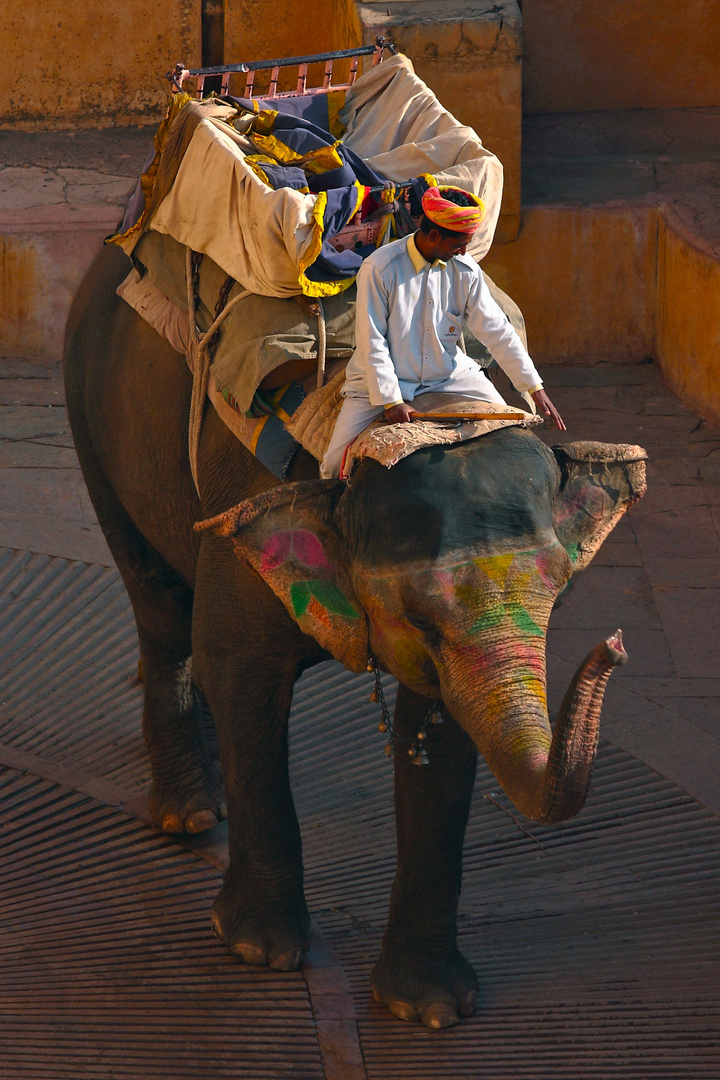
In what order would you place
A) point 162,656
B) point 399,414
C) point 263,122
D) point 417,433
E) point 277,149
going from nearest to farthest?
point 417,433 → point 399,414 → point 277,149 → point 263,122 → point 162,656

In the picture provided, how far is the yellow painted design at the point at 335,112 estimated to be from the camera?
406 cm

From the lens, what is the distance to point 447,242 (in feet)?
9.55

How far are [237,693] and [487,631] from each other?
95cm

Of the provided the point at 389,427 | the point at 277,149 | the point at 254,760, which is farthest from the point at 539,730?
the point at 277,149

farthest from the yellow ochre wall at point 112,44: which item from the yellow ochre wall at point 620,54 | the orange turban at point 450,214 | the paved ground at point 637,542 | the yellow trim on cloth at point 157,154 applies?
the orange turban at point 450,214

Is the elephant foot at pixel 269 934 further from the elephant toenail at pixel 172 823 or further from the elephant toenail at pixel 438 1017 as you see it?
the elephant toenail at pixel 172 823

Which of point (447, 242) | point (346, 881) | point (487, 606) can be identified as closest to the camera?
point (487, 606)

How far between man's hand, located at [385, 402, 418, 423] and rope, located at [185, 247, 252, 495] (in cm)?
65

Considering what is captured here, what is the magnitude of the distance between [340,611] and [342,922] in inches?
46.9

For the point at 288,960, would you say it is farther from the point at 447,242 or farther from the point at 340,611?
the point at 447,242

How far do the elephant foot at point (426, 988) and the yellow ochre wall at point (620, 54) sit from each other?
6020 millimetres

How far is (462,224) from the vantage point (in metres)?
2.87

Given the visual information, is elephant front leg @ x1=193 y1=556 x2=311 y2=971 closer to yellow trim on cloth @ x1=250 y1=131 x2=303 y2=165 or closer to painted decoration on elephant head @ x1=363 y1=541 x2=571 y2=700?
painted decoration on elephant head @ x1=363 y1=541 x2=571 y2=700

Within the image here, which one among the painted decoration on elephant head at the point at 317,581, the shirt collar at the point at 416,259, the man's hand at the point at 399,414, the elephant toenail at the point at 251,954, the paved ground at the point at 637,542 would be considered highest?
the shirt collar at the point at 416,259
